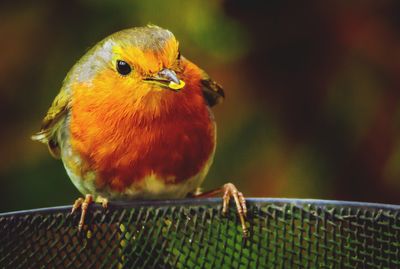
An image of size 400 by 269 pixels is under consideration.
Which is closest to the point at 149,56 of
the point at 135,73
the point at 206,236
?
the point at 135,73

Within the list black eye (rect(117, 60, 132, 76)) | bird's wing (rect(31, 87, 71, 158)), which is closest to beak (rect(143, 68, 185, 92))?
black eye (rect(117, 60, 132, 76))

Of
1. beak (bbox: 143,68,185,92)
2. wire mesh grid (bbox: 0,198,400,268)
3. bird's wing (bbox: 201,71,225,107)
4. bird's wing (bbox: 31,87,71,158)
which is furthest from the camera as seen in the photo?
bird's wing (bbox: 201,71,225,107)

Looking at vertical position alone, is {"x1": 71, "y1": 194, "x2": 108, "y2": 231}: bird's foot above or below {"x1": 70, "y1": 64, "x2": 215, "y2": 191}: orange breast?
below

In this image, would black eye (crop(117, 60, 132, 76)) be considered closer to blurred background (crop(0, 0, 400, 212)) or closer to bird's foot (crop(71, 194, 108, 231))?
bird's foot (crop(71, 194, 108, 231))

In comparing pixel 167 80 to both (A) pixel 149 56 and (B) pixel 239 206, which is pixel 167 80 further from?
(B) pixel 239 206

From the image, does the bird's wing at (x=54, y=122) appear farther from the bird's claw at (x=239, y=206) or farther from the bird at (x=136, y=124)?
the bird's claw at (x=239, y=206)

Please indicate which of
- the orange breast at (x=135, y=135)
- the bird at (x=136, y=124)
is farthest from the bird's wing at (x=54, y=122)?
the orange breast at (x=135, y=135)

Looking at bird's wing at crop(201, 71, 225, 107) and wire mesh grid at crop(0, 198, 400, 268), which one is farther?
bird's wing at crop(201, 71, 225, 107)
